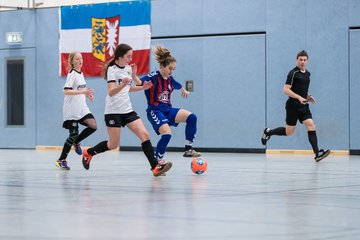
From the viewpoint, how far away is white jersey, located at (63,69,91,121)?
1409 cm

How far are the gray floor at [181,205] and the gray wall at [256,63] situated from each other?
24.1 feet

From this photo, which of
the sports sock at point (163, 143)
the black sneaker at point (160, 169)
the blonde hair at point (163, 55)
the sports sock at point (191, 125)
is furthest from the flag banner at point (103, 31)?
the black sneaker at point (160, 169)

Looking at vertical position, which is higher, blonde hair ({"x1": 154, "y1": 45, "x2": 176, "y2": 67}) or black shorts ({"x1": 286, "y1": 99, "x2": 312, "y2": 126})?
blonde hair ({"x1": 154, "y1": 45, "x2": 176, "y2": 67})

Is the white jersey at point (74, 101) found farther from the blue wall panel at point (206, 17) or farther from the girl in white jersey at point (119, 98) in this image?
the blue wall panel at point (206, 17)

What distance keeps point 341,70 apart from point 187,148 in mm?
8005

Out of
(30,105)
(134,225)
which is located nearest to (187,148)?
(134,225)

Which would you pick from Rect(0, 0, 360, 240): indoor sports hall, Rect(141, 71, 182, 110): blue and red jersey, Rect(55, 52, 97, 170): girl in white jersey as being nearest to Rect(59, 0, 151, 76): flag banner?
Rect(0, 0, 360, 240): indoor sports hall

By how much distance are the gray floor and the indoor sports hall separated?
2 cm

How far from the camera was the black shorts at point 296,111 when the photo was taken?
16.7 metres

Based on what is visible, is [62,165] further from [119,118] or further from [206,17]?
[206,17]

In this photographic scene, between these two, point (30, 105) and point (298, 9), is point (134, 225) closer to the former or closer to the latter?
point (298, 9)

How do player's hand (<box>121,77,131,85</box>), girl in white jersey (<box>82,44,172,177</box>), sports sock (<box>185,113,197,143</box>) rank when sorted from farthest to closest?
sports sock (<box>185,113,197,143</box>)
girl in white jersey (<box>82,44,172,177</box>)
player's hand (<box>121,77,131,85</box>)

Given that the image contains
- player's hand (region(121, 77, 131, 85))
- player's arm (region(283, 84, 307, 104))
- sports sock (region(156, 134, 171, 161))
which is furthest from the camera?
player's arm (region(283, 84, 307, 104))

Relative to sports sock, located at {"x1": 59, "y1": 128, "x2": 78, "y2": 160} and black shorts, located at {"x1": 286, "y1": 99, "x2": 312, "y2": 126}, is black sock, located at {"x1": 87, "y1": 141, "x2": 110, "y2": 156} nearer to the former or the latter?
sports sock, located at {"x1": 59, "y1": 128, "x2": 78, "y2": 160}
